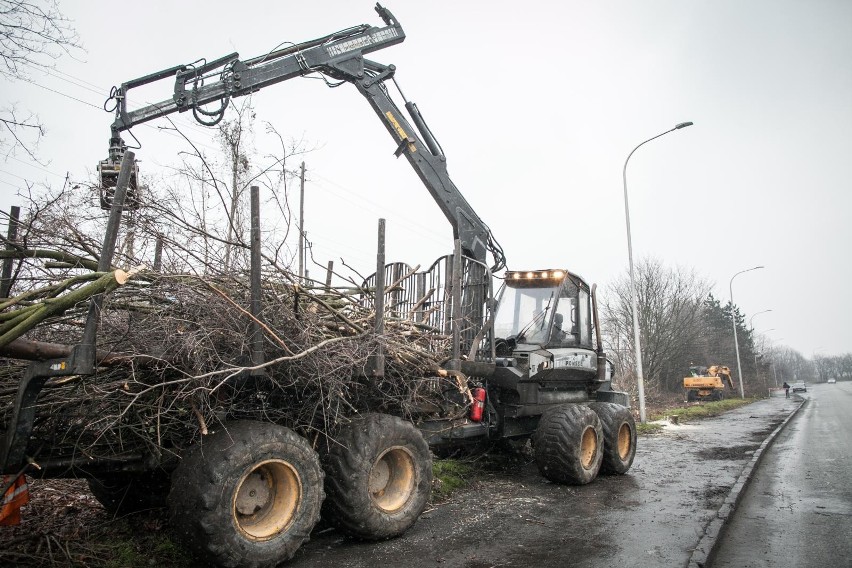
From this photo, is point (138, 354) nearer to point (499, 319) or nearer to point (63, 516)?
point (63, 516)

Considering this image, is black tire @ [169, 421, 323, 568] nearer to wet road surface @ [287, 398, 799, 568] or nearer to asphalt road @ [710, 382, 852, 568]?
wet road surface @ [287, 398, 799, 568]

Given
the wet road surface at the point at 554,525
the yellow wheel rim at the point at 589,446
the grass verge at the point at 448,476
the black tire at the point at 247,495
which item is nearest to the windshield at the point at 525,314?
the yellow wheel rim at the point at 589,446

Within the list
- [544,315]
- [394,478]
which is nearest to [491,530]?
[394,478]

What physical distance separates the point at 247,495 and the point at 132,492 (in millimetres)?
1435

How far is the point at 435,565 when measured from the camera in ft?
14.7

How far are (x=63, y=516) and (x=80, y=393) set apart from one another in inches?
85.2

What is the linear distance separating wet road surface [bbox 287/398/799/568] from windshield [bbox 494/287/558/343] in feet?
6.47

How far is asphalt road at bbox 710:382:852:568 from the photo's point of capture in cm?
477

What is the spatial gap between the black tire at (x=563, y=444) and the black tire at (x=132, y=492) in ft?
14.0

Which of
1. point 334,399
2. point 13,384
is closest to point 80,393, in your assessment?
point 13,384

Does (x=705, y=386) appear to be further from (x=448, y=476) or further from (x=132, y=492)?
(x=132, y=492)

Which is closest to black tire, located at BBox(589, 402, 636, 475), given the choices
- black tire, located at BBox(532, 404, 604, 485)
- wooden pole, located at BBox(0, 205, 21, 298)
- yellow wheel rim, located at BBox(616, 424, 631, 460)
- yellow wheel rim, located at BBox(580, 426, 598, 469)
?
yellow wheel rim, located at BBox(616, 424, 631, 460)

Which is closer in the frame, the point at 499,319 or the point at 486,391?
the point at 486,391

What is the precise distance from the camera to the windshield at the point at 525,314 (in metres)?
8.12
